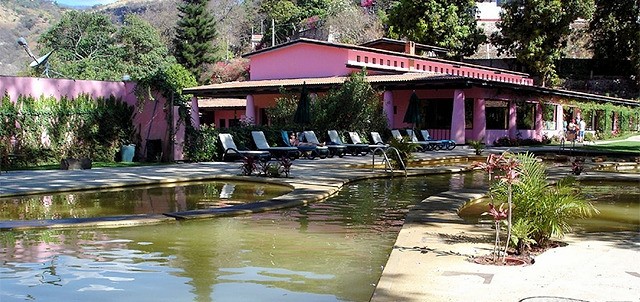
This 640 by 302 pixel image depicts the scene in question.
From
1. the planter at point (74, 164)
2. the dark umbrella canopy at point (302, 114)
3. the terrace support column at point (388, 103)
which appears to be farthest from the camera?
A: the terrace support column at point (388, 103)

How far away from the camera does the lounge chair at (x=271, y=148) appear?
21484 mm

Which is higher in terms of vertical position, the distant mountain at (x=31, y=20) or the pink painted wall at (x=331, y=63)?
the distant mountain at (x=31, y=20)

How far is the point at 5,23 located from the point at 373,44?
63509 millimetres

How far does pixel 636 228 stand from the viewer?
28.2 ft

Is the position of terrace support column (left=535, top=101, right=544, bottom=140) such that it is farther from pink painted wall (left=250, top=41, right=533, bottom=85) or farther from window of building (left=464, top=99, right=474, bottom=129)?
pink painted wall (left=250, top=41, right=533, bottom=85)

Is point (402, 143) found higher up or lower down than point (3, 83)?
lower down

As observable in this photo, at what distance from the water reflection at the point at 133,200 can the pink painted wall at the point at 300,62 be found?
23.8m

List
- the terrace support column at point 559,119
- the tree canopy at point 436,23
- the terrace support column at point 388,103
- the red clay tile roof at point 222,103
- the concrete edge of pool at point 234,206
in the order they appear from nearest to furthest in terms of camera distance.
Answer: the concrete edge of pool at point 234,206 < the terrace support column at point 388,103 < the terrace support column at point 559,119 < the red clay tile roof at point 222,103 < the tree canopy at point 436,23

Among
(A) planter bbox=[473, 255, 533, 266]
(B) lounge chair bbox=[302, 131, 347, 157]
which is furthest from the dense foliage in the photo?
(A) planter bbox=[473, 255, 533, 266]

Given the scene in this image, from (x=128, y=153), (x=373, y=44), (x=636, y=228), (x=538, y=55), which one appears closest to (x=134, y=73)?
(x=373, y=44)

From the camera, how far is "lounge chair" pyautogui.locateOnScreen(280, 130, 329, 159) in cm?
2241

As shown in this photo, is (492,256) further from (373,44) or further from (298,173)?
(373,44)

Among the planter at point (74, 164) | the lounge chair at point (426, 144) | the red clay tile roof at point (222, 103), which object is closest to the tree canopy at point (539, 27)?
the red clay tile roof at point (222, 103)

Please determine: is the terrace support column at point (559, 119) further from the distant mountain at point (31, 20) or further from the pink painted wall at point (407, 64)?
the distant mountain at point (31, 20)
